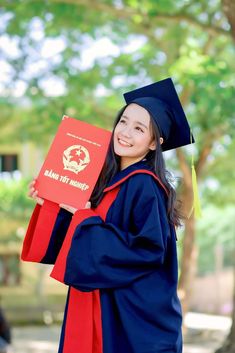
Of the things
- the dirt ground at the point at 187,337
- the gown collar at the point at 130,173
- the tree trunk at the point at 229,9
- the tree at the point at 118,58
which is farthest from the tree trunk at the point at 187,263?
the gown collar at the point at 130,173

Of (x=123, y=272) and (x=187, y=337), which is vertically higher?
(x=123, y=272)

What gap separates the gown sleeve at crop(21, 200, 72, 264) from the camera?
3.57 meters

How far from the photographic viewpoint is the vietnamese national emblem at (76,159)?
140 inches

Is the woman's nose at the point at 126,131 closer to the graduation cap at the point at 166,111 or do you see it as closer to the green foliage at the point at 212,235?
the graduation cap at the point at 166,111

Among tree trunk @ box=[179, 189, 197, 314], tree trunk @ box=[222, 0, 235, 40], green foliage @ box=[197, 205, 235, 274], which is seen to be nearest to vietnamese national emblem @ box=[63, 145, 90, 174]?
tree trunk @ box=[222, 0, 235, 40]

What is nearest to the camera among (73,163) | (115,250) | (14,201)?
(115,250)

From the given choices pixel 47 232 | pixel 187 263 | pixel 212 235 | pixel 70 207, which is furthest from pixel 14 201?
pixel 70 207

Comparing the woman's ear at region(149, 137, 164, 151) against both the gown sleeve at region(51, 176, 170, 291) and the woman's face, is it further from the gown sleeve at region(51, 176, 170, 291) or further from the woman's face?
the gown sleeve at region(51, 176, 170, 291)

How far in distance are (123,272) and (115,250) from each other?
100mm

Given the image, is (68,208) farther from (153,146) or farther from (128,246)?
(153,146)

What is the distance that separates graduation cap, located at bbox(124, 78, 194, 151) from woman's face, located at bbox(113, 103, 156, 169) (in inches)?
1.6

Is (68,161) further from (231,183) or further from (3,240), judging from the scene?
(3,240)

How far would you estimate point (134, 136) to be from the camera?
3.47 metres

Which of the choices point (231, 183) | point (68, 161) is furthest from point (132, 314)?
point (231, 183)
